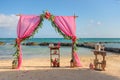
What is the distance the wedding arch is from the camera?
1706 centimetres

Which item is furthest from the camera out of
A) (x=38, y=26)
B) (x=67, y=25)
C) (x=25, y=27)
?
(x=67, y=25)

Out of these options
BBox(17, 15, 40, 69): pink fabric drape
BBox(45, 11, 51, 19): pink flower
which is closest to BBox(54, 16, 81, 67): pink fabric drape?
BBox(45, 11, 51, 19): pink flower

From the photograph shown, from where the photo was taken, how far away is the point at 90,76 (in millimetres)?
13875

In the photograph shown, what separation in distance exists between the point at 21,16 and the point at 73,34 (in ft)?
Result: 10.3

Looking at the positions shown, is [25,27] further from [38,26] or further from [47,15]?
[47,15]

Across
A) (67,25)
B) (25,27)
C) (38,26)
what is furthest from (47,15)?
(25,27)

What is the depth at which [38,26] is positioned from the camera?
17.3m

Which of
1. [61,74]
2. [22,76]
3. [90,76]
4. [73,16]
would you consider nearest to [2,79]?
[22,76]

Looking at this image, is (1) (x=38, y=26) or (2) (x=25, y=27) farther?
(1) (x=38, y=26)

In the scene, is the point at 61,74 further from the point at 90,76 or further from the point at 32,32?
the point at 32,32

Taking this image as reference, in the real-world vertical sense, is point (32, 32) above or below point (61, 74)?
above

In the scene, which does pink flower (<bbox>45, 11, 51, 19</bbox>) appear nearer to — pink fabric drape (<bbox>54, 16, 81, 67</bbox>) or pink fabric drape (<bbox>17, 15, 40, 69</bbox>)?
pink fabric drape (<bbox>54, 16, 81, 67</bbox>)

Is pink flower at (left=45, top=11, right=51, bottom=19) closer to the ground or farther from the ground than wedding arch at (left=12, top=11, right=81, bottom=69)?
farther from the ground

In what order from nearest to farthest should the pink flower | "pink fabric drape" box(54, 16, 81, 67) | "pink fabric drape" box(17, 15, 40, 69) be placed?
"pink fabric drape" box(17, 15, 40, 69), the pink flower, "pink fabric drape" box(54, 16, 81, 67)
